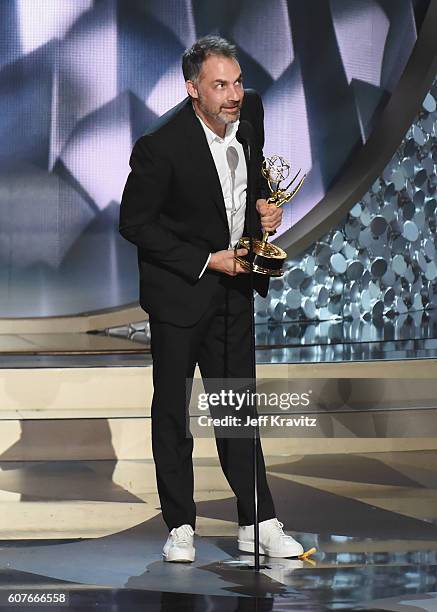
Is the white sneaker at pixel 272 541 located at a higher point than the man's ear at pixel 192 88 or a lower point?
lower

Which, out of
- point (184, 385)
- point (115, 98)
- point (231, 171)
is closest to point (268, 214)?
point (231, 171)

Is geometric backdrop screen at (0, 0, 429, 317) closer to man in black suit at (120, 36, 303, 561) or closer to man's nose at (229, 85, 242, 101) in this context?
man in black suit at (120, 36, 303, 561)

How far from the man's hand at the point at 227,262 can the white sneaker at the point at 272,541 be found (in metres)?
0.63

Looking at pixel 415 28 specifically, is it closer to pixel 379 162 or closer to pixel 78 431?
pixel 379 162

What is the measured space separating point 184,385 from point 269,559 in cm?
47

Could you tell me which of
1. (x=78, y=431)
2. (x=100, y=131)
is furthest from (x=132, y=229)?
(x=100, y=131)

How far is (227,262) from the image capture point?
3.01 m

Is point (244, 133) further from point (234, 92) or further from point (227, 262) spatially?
point (227, 262)

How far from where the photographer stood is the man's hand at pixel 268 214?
2.96m

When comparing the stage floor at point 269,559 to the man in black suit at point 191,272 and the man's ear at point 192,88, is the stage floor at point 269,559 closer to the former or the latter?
the man in black suit at point 191,272

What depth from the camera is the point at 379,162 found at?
617cm

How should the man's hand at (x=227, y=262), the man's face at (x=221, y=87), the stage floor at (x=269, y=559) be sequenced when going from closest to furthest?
the stage floor at (x=269, y=559) → the man's face at (x=221, y=87) → the man's hand at (x=227, y=262)

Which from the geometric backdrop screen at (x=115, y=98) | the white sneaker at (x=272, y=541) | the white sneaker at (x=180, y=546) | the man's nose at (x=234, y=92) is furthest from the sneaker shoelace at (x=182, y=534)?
the geometric backdrop screen at (x=115, y=98)

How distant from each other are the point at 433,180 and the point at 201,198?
11.9 ft
